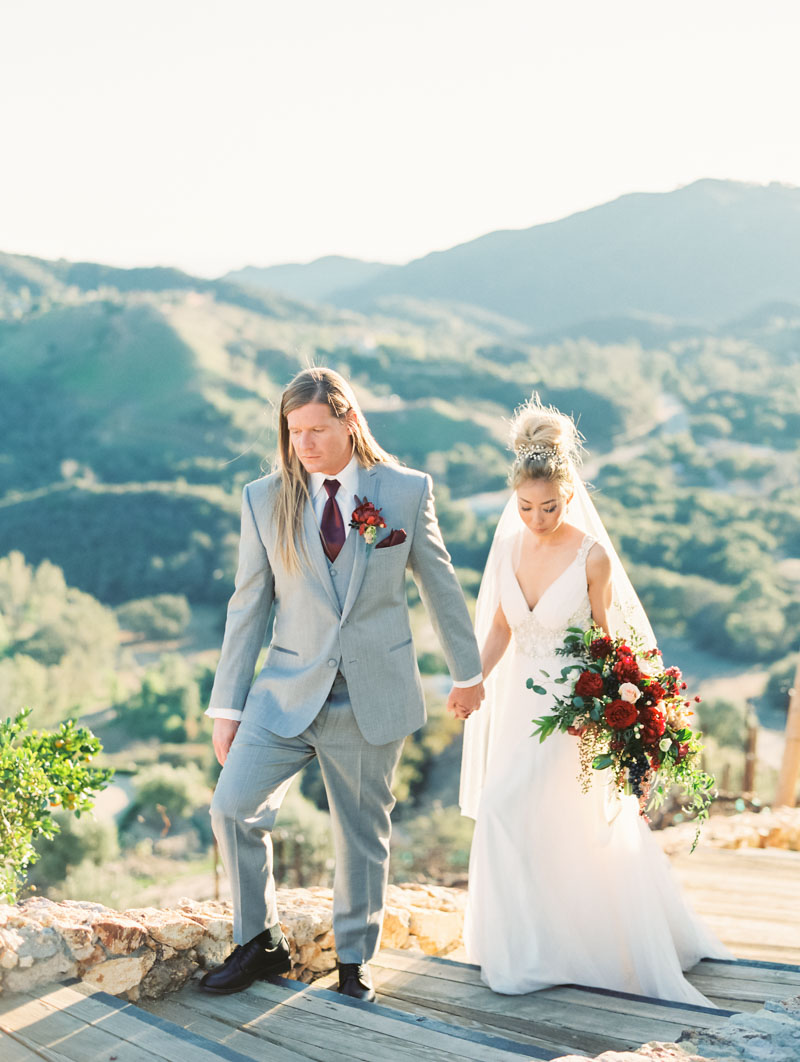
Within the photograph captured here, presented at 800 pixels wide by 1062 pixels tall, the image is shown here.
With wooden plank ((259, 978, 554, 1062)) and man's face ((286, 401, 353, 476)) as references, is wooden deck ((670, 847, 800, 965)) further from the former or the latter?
man's face ((286, 401, 353, 476))

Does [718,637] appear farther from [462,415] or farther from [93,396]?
[93,396]

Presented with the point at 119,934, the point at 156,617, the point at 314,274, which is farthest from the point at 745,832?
the point at 314,274

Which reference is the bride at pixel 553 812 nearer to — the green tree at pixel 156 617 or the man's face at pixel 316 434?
the man's face at pixel 316 434

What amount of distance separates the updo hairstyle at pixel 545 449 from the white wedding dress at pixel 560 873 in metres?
0.27

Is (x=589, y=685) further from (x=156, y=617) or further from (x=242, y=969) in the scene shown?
(x=156, y=617)

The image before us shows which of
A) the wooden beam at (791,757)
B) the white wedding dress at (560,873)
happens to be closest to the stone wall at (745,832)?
the wooden beam at (791,757)

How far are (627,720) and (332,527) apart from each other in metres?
1.11

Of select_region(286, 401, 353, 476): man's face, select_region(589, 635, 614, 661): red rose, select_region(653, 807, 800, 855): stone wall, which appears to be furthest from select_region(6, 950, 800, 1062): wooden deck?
select_region(653, 807, 800, 855): stone wall

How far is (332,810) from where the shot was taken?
9.66 ft

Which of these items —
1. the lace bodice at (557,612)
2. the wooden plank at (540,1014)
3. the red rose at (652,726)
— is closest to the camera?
the wooden plank at (540,1014)

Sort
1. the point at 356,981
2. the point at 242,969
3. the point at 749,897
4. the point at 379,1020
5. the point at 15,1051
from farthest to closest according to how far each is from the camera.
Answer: the point at 749,897 < the point at 356,981 < the point at 242,969 < the point at 379,1020 < the point at 15,1051

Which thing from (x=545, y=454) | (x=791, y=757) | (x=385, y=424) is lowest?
(x=791, y=757)

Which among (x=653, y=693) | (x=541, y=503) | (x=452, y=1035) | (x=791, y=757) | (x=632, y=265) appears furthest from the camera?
(x=632, y=265)

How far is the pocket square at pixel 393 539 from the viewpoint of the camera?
2.90m
